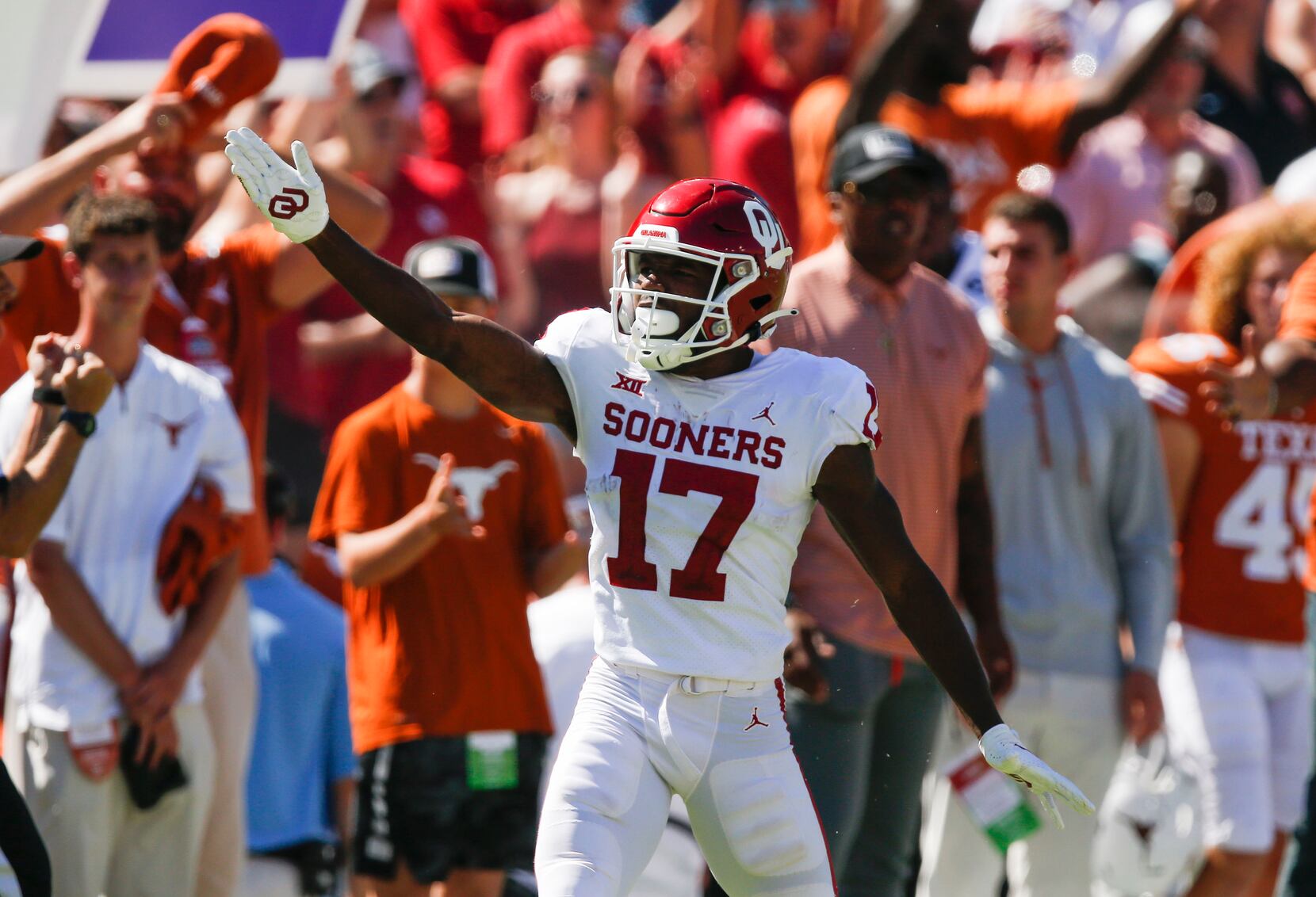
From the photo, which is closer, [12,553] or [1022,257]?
[12,553]

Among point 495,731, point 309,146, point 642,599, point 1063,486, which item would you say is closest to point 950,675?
point 642,599

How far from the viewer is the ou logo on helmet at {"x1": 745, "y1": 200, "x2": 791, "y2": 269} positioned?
3967 mm

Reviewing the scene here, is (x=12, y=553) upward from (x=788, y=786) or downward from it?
upward

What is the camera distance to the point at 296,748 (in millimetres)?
6039

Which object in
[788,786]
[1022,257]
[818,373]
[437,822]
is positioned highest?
[1022,257]

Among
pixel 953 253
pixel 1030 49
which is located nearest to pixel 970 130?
pixel 1030 49

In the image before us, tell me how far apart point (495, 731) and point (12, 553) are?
1435 mm

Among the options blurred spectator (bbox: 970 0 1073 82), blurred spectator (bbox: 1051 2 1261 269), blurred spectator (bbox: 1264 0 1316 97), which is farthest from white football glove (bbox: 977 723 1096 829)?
blurred spectator (bbox: 1264 0 1316 97)

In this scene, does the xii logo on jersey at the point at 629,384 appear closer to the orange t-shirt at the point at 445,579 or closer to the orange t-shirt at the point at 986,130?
the orange t-shirt at the point at 445,579

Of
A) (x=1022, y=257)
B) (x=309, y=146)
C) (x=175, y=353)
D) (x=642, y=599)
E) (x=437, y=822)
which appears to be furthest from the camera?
(x=309, y=146)

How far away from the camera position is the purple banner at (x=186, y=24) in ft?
19.4

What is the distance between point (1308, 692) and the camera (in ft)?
20.3

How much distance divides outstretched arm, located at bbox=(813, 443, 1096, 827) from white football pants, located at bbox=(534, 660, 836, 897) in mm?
342

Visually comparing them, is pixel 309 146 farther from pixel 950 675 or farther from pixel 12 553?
pixel 950 675
